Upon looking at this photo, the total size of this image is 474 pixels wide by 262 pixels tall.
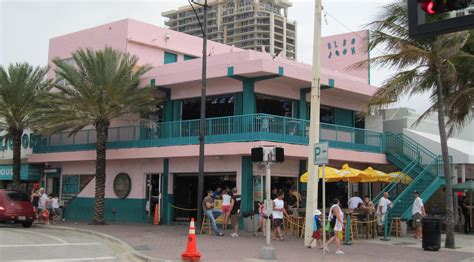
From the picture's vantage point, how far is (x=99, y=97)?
2439cm

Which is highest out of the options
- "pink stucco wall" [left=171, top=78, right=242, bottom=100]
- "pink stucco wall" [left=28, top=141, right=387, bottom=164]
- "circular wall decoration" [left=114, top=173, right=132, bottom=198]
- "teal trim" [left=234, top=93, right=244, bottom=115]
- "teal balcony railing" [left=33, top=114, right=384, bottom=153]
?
"pink stucco wall" [left=171, top=78, right=242, bottom=100]

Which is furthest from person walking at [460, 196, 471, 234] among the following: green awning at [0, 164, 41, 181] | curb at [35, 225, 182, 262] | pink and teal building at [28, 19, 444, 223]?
green awning at [0, 164, 41, 181]

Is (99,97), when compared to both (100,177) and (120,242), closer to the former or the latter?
(100,177)

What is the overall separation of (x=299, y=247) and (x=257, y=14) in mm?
121002

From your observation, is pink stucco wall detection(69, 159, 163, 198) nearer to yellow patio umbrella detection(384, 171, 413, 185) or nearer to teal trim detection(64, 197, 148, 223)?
teal trim detection(64, 197, 148, 223)

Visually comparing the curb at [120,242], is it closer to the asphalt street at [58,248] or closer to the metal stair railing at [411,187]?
the asphalt street at [58,248]

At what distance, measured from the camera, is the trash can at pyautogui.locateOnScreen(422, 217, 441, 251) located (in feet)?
53.5

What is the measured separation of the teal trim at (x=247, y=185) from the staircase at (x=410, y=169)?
5.77m

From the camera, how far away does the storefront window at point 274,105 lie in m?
24.4

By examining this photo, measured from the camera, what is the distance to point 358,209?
20609 mm

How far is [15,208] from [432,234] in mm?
16770

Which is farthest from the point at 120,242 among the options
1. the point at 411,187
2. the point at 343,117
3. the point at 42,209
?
the point at 343,117

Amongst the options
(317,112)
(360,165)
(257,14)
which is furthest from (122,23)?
(257,14)

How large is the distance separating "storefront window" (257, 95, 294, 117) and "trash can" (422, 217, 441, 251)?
9860mm
